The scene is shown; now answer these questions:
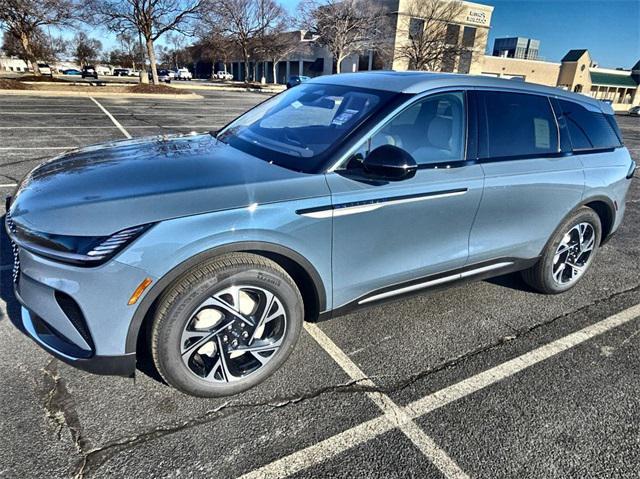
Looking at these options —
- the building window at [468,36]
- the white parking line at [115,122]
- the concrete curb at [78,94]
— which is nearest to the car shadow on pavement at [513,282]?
the white parking line at [115,122]

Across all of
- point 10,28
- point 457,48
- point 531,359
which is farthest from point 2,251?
point 457,48

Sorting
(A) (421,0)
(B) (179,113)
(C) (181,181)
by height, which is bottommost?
(B) (179,113)

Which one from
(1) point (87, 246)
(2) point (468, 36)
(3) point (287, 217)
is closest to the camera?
(1) point (87, 246)

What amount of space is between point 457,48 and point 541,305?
48162mm

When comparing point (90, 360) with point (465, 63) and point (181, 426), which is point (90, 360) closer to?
point (181, 426)

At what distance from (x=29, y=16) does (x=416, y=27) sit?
37419 millimetres

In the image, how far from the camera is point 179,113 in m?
16.6

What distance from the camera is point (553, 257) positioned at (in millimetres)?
3646

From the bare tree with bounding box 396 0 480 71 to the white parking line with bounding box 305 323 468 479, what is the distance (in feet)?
150

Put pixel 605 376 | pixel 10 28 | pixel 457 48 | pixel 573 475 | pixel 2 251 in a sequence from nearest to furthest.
A: pixel 573 475 < pixel 605 376 < pixel 2 251 < pixel 10 28 < pixel 457 48

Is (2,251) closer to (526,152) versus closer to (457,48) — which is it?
(526,152)

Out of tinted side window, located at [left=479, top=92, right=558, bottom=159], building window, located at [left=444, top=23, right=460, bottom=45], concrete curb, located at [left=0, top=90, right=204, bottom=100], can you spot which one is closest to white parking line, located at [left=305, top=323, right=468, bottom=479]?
tinted side window, located at [left=479, top=92, right=558, bottom=159]

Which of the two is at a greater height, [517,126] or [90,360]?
[517,126]

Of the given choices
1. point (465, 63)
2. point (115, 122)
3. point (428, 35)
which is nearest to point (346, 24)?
point (428, 35)
